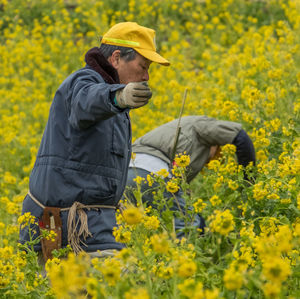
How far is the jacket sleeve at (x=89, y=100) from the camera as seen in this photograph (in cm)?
234

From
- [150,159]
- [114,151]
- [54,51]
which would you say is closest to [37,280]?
[114,151]

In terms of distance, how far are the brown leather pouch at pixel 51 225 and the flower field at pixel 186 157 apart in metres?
0.11

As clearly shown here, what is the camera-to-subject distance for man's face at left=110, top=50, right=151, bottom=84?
301 cm

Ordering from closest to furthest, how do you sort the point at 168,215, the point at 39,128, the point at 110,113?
the point at 110,113, the point at 168,215, the point at 39,128

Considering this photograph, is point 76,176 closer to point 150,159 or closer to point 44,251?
point 44,251

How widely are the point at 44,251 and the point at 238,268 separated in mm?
1446

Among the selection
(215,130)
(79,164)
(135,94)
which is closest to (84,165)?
(79,164)

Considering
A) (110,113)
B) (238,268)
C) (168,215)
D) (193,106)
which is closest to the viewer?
(238,268)

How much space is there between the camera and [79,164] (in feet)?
9.29

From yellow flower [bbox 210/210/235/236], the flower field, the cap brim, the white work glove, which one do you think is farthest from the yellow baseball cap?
yellow flower [bbox 210/210/235/236]

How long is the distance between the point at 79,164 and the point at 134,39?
0.76 meters

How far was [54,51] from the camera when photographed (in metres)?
9.80

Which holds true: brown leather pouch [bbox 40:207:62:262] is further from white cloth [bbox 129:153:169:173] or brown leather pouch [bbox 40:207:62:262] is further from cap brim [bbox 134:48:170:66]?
white cloth [bbox 129:153:169:173]

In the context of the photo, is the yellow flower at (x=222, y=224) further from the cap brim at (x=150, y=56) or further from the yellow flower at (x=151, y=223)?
the cap brim at (x=150, y=56)
